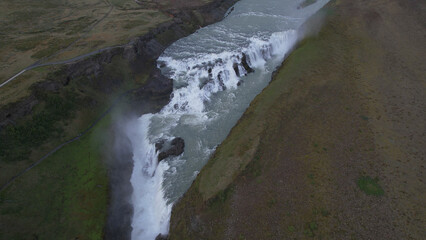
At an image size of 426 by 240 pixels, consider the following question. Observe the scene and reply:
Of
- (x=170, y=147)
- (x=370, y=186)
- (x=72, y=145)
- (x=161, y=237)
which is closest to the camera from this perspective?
(x=370, y=186)

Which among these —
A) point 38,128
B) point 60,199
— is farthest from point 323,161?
point 38,128

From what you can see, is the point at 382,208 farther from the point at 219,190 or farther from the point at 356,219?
the point at 219,190

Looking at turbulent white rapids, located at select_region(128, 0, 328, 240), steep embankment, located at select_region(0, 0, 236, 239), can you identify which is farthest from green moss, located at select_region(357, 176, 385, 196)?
steep embankment, located at select_region(0, 0, 236, 239)

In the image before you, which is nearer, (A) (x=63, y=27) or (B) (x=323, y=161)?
(B) (x=323, y=161)

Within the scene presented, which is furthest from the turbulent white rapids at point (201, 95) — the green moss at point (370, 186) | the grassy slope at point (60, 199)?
the green moss at point (370, 186)

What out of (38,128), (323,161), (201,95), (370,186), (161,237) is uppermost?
(38,128)

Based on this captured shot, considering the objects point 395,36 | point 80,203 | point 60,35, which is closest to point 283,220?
point 80,203

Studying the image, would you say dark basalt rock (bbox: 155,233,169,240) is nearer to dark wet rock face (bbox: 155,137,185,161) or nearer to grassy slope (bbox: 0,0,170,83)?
dark wet rock face (bbox: 155,137,185,161)

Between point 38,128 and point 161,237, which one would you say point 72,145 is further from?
point 161,237
